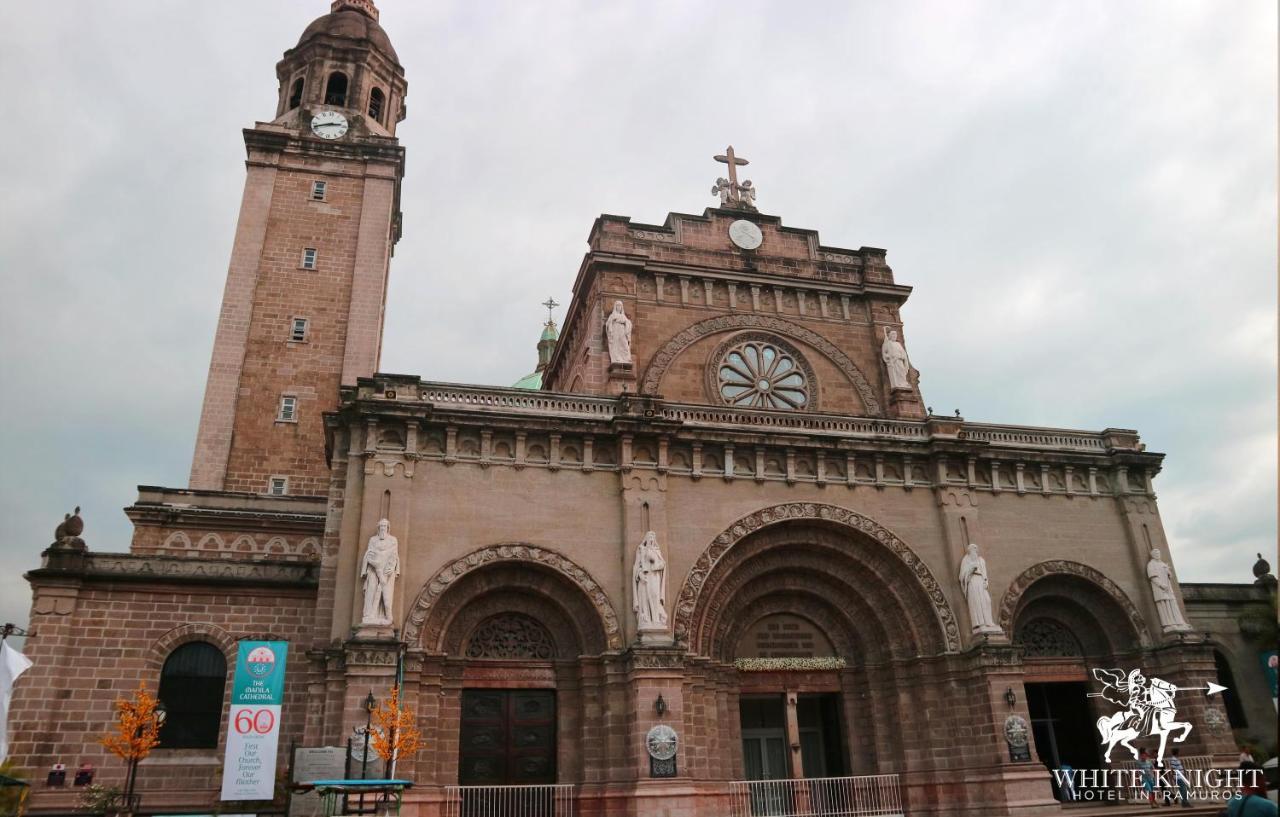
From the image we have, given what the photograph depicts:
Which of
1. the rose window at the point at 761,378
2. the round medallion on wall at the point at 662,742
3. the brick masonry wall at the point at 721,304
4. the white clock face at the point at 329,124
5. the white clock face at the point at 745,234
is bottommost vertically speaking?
the round medallion on wall at the point at 662,742

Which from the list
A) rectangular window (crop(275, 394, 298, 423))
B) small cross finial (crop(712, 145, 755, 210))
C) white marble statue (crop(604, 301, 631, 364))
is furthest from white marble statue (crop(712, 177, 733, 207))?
rectangular window (crop(275, 394, 298, 423))

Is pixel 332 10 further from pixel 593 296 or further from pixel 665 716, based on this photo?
pixel 665 716

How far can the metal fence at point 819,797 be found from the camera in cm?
2256

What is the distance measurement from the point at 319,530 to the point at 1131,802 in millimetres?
25770

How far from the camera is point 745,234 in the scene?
107 feet

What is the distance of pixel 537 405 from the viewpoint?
24.7 m

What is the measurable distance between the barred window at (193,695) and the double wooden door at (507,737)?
6.56 metres

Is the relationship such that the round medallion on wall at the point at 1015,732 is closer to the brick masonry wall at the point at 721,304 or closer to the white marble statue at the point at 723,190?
the brick masonry wall at the point at 721,304

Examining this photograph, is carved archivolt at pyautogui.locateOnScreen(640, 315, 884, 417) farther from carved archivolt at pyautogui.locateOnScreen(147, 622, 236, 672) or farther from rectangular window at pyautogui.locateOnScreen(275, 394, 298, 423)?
carved archivolt at pyautogui.locateOnScreen(147, 622, 236, 672)

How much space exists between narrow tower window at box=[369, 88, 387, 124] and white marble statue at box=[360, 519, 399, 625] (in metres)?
27.7

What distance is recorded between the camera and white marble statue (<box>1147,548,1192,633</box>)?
1030 inches

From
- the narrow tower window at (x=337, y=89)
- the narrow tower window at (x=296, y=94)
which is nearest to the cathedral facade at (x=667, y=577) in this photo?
the narrow tower window at (x=296, y=94)

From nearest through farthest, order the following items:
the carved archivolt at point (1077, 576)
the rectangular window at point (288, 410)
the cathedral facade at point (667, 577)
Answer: the cathedral facade at point (667, 577) < the carved archivolt at point (1077, 576) < the rectangular window at point (288, 410)

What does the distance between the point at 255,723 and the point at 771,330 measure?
2015 cm
